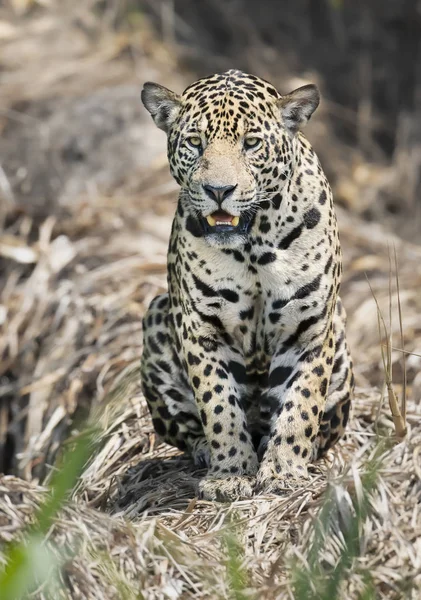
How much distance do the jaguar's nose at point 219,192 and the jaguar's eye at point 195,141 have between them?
368 millimetres

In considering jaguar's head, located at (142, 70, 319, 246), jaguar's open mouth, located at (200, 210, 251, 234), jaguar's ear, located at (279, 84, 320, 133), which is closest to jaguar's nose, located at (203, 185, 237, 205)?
jaguar's head, located at (142, 70, 319, 246)

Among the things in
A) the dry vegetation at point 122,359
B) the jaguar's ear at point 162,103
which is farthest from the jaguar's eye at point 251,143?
the dry vegetation at point 122,359

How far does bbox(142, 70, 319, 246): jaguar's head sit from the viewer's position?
7.11 m

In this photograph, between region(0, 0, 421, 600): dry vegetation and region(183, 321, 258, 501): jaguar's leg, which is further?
region(183, 321, 258, 501): jaguar's leg

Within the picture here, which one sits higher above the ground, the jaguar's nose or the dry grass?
the jaguar's nose

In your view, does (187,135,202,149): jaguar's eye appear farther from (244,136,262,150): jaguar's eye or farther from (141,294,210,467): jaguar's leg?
(141,294,210,467): jaguar's leg

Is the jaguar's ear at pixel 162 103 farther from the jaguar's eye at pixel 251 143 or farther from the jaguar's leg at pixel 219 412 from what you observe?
the jaguar's leg at pixel 219 412

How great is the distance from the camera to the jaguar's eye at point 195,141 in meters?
7.34

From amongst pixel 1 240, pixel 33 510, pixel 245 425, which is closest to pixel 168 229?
pixel 1 240

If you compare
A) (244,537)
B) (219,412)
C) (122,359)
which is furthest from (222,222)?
(122,359)

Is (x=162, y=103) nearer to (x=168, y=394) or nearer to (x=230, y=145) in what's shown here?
(x=230, y=145)

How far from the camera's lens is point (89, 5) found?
1775cm

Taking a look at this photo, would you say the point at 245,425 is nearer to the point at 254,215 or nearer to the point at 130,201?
the point at 254,215

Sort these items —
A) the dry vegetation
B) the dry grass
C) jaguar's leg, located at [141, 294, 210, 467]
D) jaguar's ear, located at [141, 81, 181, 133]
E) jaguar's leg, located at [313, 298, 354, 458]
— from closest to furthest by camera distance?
the dry grass
the dry vegetation
jaguar's ear, located at [141, 81, 181, 133]
jaguar's leg, located at [313, 298, 354, 458]
jaguar's leg, located at [141, 294, 210, 467]
